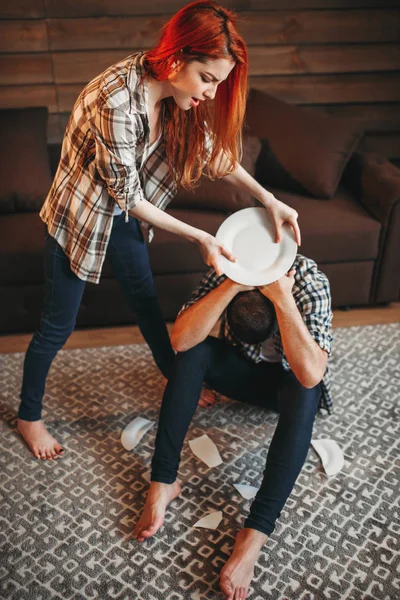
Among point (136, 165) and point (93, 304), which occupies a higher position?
point (136, 165)

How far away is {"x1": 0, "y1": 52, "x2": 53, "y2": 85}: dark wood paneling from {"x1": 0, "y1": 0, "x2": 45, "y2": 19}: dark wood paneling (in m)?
0.16

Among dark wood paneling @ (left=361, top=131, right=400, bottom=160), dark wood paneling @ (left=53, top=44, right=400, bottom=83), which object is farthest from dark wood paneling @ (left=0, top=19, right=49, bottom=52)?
dark wood paneling @ (left=361, top=131, right=400, bottom=160)

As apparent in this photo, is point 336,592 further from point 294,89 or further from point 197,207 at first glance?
point 294,89

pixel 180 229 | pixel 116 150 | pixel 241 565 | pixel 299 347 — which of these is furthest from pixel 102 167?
pixel 241 565

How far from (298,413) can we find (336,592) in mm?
426

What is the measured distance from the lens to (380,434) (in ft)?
6.56

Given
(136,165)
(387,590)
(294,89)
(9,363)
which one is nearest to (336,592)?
(387,590)

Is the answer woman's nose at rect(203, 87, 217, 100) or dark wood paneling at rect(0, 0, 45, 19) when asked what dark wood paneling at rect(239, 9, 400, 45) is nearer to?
dark wood paneling at rect(0, 0, 45, 19)

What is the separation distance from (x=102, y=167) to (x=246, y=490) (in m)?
0.97

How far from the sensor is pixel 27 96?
296 centimetres

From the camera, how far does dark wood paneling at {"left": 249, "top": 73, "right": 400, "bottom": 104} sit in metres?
3.11

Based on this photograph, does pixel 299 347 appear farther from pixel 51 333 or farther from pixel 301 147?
pixel 301 147

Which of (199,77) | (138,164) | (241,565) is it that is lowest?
(241,565)

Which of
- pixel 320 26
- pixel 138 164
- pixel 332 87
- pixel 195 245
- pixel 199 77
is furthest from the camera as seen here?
pixel 332 87
